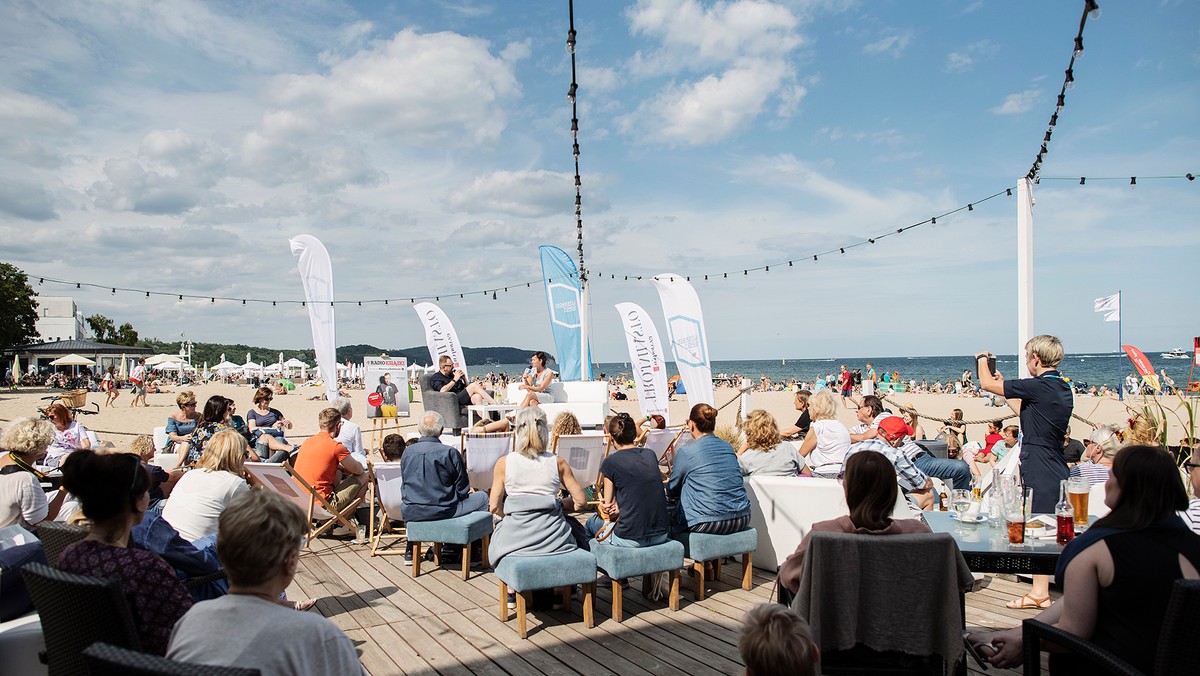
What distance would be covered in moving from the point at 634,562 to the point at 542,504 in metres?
0.61

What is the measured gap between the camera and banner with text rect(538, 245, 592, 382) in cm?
1213

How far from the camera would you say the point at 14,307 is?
36.6 metres

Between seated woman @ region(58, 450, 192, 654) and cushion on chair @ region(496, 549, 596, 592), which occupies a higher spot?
seated woman @ region(58, 450, 192, 654)

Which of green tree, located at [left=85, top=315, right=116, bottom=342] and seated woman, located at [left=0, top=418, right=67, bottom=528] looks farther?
green tree, located at [left=85, top=315, right=116, bottom=342]

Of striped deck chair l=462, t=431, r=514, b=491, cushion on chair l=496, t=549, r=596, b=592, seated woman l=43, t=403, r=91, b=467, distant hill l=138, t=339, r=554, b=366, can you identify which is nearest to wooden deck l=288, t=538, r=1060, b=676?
cushion on chair l=496, t=549, r=596, b=592

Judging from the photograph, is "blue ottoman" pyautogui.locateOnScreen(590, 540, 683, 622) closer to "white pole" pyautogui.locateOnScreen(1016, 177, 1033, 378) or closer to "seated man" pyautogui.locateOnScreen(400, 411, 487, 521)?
"seated man" pyautogui.locateOnScreen(400, 411, 487, 521)

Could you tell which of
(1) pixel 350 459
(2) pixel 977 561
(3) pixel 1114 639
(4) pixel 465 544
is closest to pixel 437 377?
(1) pixel 350 459

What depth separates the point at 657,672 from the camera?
11.0ft

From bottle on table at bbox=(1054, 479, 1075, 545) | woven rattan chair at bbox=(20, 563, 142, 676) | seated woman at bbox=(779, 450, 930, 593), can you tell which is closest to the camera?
woven rattan chair at bbox=(20, 563, 142, 676)

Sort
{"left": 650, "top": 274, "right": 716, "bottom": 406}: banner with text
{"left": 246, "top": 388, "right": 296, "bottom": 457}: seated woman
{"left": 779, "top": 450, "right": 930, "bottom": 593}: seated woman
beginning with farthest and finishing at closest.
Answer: {"left": 650, "top": 274, "right": 716, "bottom": 406}: banner with text
{"left": 246, "top": 388, "right": 296, "bottom": 457}: seated woman
{"left": 779, "top": 450, "right": 930, "bottom": 593}: seated woman

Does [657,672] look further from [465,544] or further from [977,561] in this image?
[465,544]

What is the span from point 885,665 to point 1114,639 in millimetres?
665

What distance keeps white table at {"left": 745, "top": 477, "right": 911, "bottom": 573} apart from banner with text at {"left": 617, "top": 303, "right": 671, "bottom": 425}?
5.92 m

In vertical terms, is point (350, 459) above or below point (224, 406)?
below
